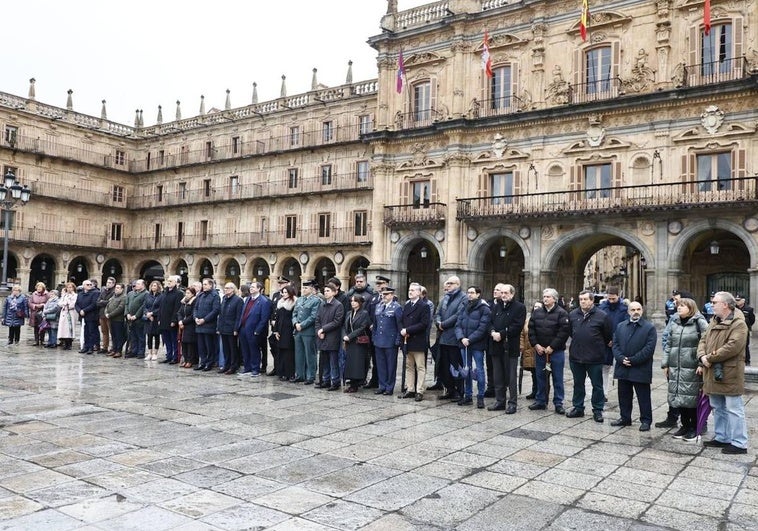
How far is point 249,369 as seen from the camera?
38.9 feet

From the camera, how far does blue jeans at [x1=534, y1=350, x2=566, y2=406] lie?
28.5 feet

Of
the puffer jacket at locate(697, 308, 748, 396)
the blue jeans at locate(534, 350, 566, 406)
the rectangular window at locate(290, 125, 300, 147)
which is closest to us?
the puffer jacket at locate(697, 308, 748, 396)

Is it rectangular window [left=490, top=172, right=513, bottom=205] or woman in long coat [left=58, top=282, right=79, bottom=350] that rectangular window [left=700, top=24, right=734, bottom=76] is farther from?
woman in long coat [left=58, top=282, right=79, bottom=350]

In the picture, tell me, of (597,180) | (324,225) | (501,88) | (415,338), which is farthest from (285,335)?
(324,225)

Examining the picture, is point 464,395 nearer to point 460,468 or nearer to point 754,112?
point 460,468

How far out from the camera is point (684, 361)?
7.28m

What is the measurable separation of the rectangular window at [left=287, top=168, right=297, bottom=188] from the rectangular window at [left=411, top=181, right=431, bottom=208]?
Answer: 1123 centimetres

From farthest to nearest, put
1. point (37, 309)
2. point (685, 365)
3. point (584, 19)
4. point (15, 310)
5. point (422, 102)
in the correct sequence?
point (422, 102), point (584, 19), point (37, 309), point (15, 310), point (685, 365)

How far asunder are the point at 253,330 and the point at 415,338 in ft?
11.5

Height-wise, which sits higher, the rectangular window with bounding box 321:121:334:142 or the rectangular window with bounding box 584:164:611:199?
the rectangular window with bounding box 321:121:334:142

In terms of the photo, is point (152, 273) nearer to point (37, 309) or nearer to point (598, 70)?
point (37, 309)

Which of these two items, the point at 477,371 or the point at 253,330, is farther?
the point at 253,330

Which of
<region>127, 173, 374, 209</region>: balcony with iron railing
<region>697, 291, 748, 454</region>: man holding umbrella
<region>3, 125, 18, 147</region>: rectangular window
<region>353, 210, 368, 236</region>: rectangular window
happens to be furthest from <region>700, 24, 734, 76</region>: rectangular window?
<region>3, 125, 18, 147</region>: rectangular window

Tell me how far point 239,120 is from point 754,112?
28373 millimetres
